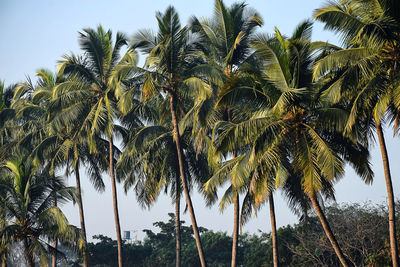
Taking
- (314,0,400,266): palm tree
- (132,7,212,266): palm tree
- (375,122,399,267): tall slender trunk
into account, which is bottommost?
(375,122,399,267): tall slender trunk

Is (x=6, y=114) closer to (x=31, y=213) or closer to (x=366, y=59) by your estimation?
(x=31, y=213)

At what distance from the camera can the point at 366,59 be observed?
16188 mm

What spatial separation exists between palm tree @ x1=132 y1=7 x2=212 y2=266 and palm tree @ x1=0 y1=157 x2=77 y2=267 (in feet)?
20.2

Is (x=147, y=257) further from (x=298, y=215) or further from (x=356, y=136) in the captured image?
(x=356, y=136)

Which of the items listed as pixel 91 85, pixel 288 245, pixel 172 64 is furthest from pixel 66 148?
pixel 288 245

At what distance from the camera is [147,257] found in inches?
1906

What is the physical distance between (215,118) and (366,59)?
8.68m

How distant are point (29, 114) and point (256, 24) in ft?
51.0

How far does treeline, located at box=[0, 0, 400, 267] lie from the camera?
16984mm

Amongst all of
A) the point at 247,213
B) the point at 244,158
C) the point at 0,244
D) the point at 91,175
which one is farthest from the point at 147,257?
the point at 244,158

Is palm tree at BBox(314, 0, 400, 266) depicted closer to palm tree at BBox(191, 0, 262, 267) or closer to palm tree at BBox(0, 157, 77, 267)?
palm tree at BBox(191, 0, 262, 267)

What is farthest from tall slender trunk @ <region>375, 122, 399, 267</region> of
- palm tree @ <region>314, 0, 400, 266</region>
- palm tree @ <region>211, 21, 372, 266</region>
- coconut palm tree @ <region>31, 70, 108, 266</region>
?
coconut palm tree @ <region>31, 70, 108, 266</region>

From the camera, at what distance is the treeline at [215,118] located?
17.0 metres

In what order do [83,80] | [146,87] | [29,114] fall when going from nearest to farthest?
1. [146,87]
2. [83,80]
3. [29,114]
